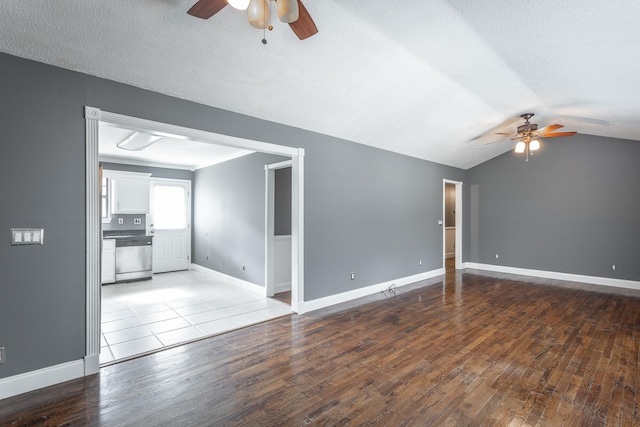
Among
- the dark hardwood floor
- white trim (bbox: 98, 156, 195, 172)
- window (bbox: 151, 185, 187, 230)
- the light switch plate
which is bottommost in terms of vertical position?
the dark hardwood floor

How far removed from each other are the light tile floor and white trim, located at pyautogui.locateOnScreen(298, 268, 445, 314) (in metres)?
0.32

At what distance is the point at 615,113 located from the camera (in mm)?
4449

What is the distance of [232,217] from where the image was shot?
19.6 ft

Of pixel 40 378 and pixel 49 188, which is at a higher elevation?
pixel 49 188

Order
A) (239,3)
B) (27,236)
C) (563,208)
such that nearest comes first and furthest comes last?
1. (239,3)
2. (27,236)
3. (563,208)

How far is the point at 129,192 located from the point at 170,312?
11.5ft

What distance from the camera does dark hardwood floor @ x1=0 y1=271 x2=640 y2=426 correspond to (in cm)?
206

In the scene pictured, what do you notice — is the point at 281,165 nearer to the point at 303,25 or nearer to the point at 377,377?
the point at 303,25

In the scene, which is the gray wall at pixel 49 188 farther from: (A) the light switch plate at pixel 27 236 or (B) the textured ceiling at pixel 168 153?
Answer: (B) the textured ceiling at pixel 168 153

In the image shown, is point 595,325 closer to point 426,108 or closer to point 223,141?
point 426,108

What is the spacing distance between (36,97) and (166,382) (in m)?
2.46

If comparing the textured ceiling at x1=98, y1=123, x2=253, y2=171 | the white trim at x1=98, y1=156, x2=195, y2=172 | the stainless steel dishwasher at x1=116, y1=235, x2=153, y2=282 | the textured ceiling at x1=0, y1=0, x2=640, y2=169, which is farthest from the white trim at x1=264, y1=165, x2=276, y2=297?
the white trim at x1=98, y1=156, x2=195, y2=172

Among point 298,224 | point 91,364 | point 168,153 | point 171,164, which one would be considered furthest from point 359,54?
point 171,164

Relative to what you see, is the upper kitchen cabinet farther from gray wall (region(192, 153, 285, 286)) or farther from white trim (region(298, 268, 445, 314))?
white trim (region(298, 268, 445, 314))
